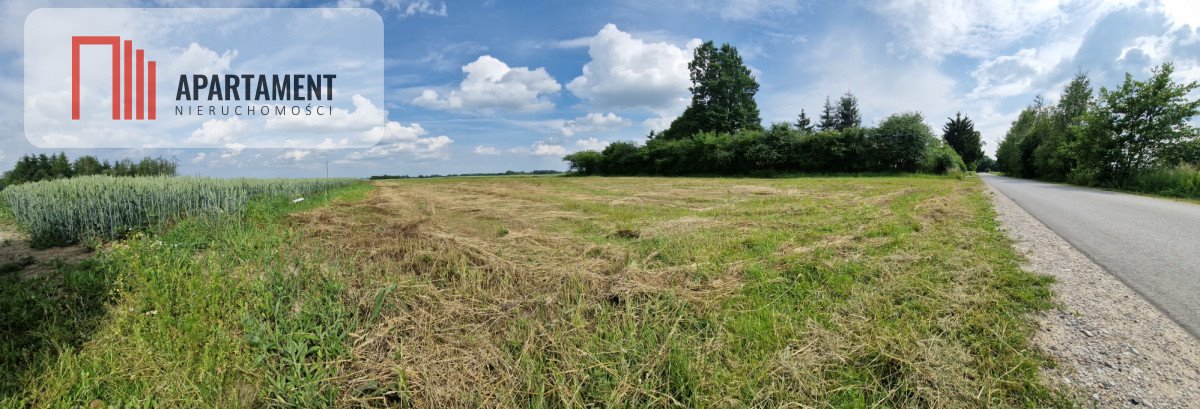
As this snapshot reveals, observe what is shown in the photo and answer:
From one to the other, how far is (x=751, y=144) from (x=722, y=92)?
A: 1327 cm

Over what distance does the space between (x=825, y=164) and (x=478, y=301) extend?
3204 centimetres

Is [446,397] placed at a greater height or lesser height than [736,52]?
lesser

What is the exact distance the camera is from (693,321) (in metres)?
3.32

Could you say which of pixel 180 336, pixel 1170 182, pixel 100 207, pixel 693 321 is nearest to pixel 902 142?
pixel 1170 182

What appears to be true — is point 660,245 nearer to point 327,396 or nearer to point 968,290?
point 968,290

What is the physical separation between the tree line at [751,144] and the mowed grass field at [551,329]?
89.4 ft

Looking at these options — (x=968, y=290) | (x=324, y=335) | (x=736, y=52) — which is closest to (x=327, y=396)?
(x=324, y=335)

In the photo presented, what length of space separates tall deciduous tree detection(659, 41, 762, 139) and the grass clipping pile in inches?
1560

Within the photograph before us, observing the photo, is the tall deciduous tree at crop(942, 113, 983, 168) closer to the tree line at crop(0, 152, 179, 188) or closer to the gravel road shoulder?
the gravel road shoulder

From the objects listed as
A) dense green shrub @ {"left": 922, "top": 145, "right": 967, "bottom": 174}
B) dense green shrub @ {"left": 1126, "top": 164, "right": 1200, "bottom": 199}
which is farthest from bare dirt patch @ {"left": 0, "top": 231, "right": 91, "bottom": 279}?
dense green shrub @ {"left": 922, "top": 145, "right": 967, "bottom": 174}

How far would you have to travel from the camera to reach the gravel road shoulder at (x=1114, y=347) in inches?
93.4

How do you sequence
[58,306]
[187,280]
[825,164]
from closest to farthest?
1. [58,306]
2. [187,280]
3. [825,164]

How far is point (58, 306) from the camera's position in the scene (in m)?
3.65

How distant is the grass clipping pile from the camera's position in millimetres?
2490
